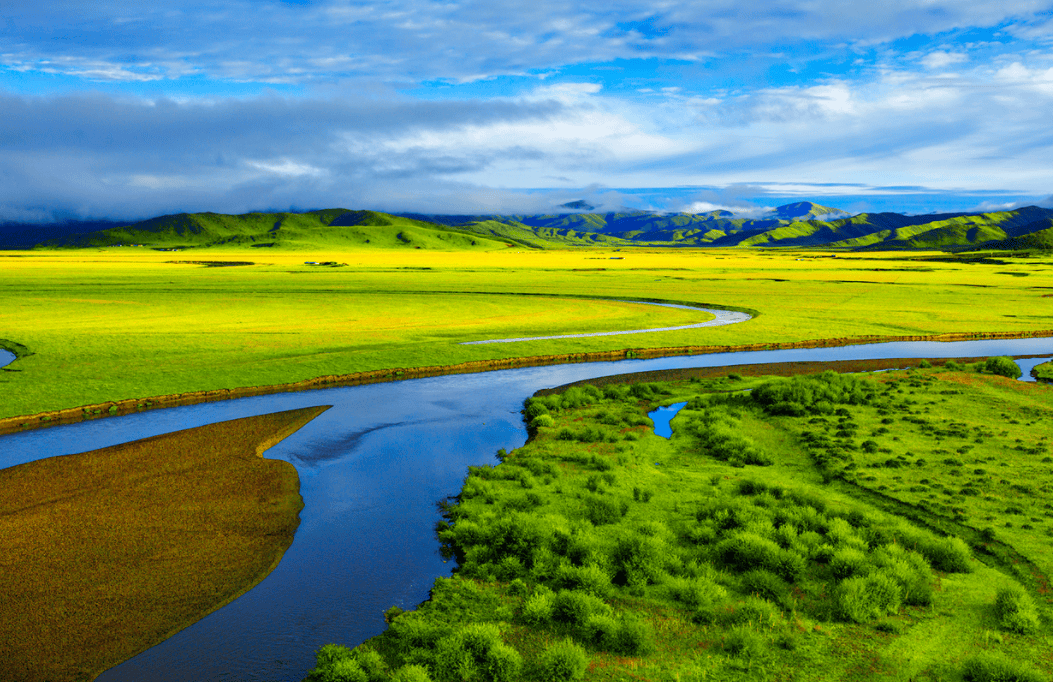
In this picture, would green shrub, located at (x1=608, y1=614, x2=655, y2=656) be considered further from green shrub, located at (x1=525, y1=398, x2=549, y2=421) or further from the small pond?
green shrub, located at (x1=525, y1=398, x2=549, y2=421)

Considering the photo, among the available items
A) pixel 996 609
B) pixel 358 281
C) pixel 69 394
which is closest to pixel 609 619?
pixel 996 609

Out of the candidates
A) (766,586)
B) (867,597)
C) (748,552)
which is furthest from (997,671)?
(748,552)

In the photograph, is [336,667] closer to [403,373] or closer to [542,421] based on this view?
[542,421]

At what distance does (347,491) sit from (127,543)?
6.42m

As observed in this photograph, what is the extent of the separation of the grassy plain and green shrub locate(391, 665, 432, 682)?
2760 centimetres

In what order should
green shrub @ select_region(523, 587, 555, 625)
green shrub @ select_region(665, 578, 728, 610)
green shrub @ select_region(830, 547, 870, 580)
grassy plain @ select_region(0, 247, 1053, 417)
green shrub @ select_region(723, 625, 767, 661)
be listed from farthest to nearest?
grassy plain @ select_region(0, 247, 1053, 417), green shrub @ select_region(830, 547, 870, 580), green shrub @ select_region(665, 578, 728, 610), green shrub @ select_region(523, 587, 555, 625), green shrub @ select_region(723, 625, 767, 661)

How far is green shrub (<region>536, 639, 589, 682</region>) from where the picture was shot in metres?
11.8

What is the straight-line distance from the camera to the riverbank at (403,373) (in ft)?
99.7

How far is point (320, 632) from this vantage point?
544 inches

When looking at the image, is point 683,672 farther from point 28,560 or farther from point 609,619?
point 28,560

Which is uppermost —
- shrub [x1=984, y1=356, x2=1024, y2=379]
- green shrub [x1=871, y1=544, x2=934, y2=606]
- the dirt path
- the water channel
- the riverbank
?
the dirt path

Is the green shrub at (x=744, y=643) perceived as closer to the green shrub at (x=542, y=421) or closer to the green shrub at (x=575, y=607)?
the green shrub at (x=575, y=607)

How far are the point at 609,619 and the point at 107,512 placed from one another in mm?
15561

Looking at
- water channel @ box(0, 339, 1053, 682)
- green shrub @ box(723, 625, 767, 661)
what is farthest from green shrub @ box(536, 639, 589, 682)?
water channel @ box(0, 339, 1053, 682)
